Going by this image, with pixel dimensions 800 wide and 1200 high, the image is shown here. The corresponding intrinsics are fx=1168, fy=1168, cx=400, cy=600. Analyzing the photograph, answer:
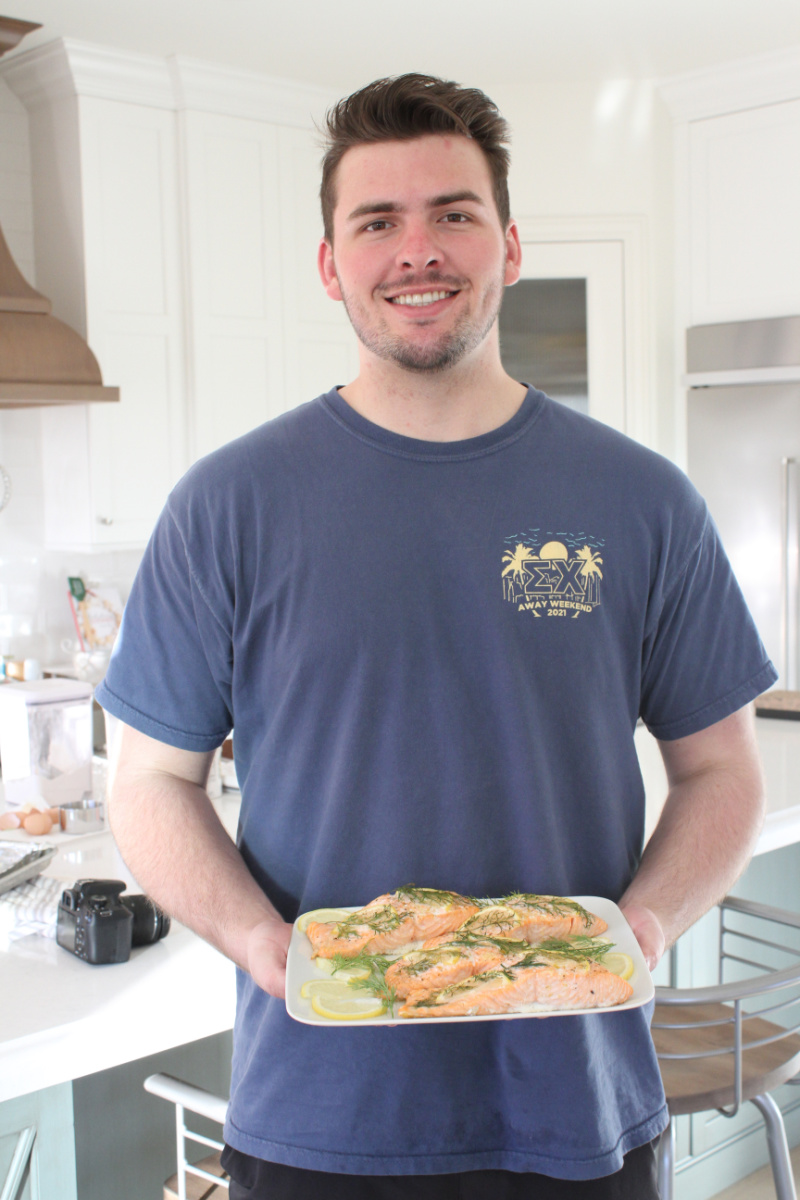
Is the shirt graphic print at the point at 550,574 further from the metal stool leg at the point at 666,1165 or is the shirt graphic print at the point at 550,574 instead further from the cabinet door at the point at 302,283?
the cabinet door at the point at 302,283

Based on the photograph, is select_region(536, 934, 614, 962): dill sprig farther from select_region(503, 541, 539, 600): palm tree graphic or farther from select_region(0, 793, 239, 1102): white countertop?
select_region(0, 793, 239, 1102): white countertop

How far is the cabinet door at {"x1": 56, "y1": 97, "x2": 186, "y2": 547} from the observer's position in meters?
3.72

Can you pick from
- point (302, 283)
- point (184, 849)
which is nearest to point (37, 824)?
point (184, 849)

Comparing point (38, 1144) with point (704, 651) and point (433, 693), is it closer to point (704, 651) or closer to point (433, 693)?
point (433, 693)

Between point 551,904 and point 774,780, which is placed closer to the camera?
point 551,904

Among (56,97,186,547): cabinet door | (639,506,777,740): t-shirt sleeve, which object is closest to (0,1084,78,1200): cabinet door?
(639,506,777,740): t-shirt sleeve

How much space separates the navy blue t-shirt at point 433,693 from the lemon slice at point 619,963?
110 millimetres

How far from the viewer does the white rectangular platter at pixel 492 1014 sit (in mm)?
928

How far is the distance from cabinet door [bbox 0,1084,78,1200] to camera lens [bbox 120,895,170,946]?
0.68ft

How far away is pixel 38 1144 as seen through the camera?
147 centimetres

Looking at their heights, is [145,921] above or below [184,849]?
below

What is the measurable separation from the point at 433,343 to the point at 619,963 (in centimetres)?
62

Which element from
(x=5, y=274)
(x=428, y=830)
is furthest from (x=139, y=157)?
(x=428, y=830)

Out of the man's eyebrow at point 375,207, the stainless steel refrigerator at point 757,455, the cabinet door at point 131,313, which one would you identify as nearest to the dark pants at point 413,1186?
the man's eyebrow at point 375,207
